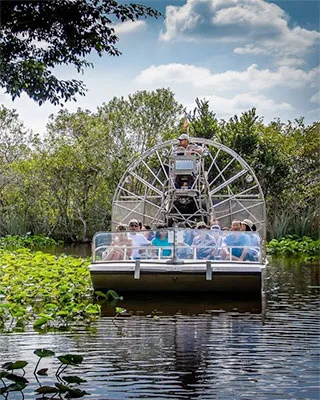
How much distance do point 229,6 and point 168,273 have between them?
478 centimetres

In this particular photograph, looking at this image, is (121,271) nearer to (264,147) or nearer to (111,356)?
(111,356)

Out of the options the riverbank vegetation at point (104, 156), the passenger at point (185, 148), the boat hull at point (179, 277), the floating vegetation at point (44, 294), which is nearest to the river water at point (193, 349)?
the boat hull at point (179, 277)

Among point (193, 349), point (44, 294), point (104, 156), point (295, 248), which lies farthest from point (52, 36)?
point (104, 156)

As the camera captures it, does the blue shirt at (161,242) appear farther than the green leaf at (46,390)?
Yes

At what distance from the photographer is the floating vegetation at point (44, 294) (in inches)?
328

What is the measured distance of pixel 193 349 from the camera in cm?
697

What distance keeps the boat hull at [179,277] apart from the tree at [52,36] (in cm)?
543

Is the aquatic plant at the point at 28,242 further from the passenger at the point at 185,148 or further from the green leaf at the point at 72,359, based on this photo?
the green leaf at the point at 72,359

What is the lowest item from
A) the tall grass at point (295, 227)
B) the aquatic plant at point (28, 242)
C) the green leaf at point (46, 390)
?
the green leaf at point (46, 390)

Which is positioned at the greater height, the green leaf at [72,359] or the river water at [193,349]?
the green leaf at [72,359]

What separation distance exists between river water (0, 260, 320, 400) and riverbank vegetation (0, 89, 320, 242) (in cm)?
1592

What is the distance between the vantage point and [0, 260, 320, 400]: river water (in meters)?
5.45

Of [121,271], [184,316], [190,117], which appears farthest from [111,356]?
[190,117]

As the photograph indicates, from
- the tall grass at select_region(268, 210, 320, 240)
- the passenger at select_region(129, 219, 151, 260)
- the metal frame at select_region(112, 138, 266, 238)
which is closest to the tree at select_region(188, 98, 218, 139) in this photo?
the tall grass at select_region(268, 210, 320, 240)
